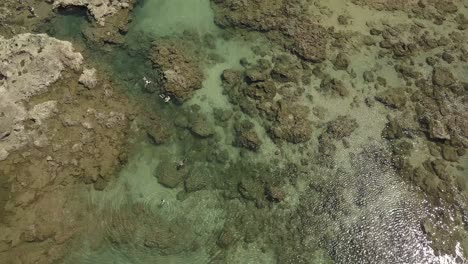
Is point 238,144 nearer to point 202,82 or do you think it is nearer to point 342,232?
point 202,82

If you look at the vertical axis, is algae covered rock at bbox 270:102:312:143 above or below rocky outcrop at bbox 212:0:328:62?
below

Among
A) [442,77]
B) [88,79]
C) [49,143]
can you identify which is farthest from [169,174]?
[442,77]

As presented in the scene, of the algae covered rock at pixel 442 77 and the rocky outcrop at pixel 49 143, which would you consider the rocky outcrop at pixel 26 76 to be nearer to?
the rocky outcrop at pixel 49 143

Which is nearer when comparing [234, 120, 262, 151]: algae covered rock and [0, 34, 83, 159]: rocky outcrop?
[0, 34, 83, 159]: rocky outcrop

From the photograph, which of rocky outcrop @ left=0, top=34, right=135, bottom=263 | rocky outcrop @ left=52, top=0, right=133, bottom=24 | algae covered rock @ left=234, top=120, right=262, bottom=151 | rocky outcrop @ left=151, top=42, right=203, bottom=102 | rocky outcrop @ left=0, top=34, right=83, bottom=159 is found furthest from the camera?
rocky outcrop @ left=52, top=0, right=133, bottom=24

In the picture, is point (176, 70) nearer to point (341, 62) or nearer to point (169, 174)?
point (169, 174)

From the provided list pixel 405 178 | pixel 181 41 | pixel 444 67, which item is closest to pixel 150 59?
pixel 181 41

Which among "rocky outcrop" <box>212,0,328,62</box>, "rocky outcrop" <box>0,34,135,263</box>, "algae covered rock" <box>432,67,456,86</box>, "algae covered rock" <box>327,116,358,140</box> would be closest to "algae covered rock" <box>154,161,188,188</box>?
"rocky outcrop" <box>0,34,135,263</box>

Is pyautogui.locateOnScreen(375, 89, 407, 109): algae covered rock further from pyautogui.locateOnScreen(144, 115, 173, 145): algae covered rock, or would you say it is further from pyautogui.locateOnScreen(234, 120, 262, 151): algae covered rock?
pyautogui.locateOnScreen(144, 115, 173, 145): algae covered rock
